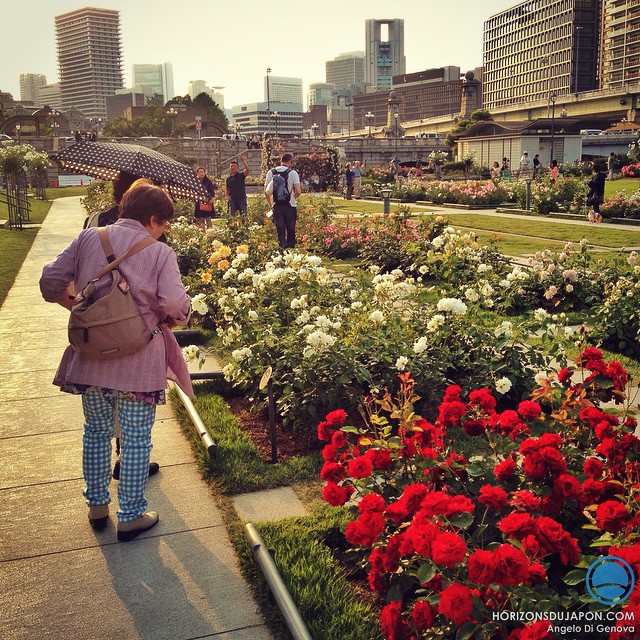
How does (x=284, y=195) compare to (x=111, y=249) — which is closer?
(x=111, y=249)

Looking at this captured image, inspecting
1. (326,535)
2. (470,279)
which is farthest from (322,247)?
(326,535)

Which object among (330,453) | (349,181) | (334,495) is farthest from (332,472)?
(349,181)

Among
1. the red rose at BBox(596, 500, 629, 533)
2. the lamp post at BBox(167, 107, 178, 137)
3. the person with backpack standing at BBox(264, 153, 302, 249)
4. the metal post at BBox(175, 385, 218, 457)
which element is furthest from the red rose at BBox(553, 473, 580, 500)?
the lamp post at BBox(167, 107, 178, 137)

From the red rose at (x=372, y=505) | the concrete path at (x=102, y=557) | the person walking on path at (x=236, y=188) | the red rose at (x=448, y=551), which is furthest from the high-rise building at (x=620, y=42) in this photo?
the red rose at (x=448, y=551)

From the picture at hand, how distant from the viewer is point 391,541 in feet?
9.71

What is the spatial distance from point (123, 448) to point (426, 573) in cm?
200

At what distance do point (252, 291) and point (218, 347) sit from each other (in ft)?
2.06

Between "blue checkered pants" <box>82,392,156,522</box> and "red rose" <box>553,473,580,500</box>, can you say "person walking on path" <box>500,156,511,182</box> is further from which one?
"red rose" <box>553,473,580,500</box>

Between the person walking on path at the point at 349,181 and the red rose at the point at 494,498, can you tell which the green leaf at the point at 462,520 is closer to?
the red rose at the point at 494,498

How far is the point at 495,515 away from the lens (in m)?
3.18

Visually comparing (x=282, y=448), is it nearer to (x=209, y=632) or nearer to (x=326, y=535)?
(x=326, y=535)

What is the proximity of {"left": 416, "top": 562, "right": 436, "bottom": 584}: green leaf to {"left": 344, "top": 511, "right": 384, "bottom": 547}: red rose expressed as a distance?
200 mm

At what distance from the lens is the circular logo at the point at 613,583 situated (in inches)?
103

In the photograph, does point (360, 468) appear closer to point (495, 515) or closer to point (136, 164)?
point (495, 515)
